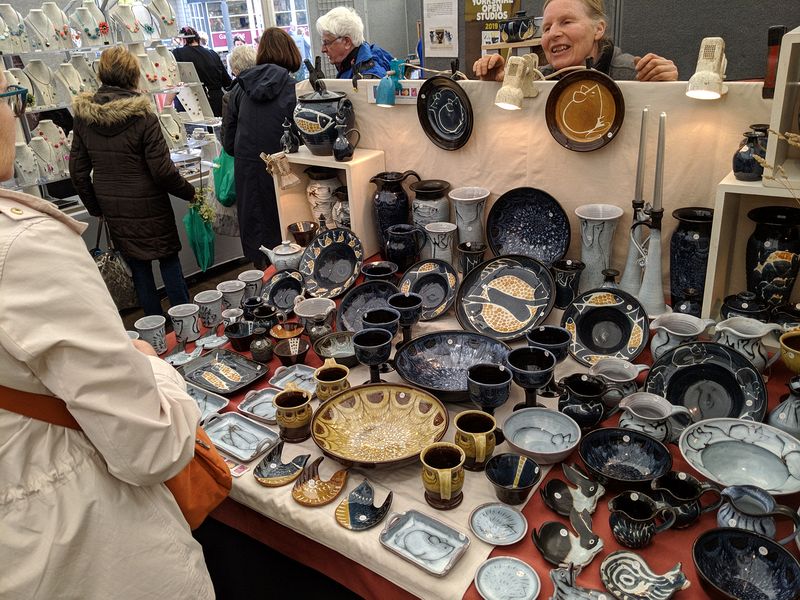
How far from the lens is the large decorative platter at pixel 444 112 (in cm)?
199

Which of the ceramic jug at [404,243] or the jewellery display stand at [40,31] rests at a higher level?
the jewellery display stand at [40,31]

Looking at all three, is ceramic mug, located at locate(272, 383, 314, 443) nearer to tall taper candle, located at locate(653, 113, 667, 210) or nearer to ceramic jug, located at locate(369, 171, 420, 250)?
ceramic jug, located at locate(369, 171, 420, 250)

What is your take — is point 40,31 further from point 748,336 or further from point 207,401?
point 748,336

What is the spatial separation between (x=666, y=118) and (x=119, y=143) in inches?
92.3

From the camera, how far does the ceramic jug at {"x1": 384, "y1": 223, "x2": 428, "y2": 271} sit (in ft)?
6.80

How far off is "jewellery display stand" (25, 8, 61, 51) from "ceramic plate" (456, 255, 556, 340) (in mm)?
2970

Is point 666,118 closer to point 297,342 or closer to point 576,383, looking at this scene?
point 576,383

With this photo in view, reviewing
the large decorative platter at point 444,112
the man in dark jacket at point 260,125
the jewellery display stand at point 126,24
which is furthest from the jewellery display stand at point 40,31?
the large decorative platter at point 444,112

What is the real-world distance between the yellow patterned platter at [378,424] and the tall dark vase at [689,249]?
780 mm

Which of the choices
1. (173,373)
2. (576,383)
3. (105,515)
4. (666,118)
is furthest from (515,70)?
(105,515)

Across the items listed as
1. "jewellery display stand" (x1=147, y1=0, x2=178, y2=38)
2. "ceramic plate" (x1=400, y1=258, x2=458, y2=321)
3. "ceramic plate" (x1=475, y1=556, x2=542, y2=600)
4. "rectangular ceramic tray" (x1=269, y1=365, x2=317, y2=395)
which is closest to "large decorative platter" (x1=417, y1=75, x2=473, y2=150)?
"ceramic plate" (x1=400, y1=258, x2=458, y2=321)

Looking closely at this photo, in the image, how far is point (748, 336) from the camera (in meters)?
1.39

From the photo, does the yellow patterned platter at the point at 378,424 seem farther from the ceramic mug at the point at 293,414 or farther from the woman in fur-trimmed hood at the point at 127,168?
the woman in fur-trimmed hood at the point at 127,168

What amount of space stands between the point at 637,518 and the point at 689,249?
0.83m
